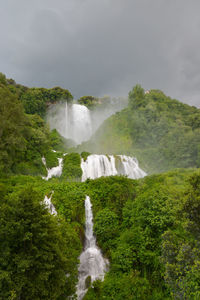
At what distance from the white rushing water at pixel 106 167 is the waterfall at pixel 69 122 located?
26.9 meters

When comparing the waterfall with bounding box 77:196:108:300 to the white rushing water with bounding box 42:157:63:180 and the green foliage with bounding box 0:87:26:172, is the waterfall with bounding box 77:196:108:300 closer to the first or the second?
the green foliage with bounding box 0:87:26:172

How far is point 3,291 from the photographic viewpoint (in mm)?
5762

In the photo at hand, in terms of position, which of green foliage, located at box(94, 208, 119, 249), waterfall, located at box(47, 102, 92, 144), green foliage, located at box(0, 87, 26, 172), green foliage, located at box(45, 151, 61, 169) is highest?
waterfall, located at box(47, 102, 92, 144)

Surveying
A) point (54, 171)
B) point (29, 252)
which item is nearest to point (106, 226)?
point (29, 252)

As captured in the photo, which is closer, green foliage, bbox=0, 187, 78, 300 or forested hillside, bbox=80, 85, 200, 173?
green foliage, bbox=0, 187, 78, 300

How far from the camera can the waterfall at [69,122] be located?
52.1 metres

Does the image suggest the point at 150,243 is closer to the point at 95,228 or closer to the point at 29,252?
the point at 95,228

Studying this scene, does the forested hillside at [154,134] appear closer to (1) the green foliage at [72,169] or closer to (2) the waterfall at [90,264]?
(1) the green foliage at [72,169]

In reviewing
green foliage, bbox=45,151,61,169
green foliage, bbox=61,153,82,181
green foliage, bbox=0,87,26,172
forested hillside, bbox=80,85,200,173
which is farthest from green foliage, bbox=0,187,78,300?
forested hillside, bbox=80,85,200,173

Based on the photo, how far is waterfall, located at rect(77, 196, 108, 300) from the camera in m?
9.89

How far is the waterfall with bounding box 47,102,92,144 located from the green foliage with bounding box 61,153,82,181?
1061 inches

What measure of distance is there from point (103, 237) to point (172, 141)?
29.5 m

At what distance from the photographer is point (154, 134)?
135ft

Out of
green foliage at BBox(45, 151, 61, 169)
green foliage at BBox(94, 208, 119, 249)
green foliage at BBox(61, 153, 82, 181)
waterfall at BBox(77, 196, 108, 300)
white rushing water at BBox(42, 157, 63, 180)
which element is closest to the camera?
waterfall at BBox(77, 196, 108, 300)
